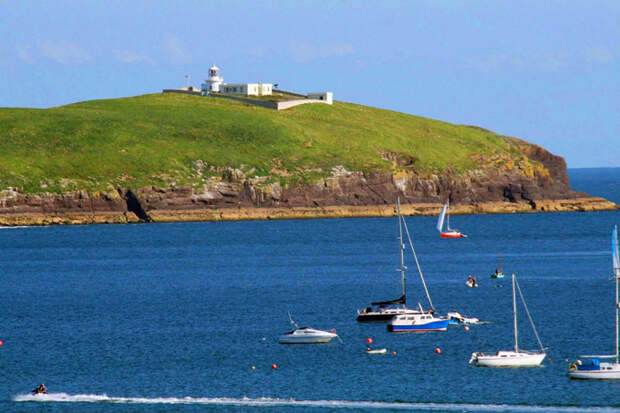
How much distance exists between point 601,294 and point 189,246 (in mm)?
78513

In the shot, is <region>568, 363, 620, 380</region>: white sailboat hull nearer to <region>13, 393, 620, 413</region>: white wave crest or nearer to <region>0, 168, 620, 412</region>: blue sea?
<region>0, 168, 620, 412</region>: blue sea

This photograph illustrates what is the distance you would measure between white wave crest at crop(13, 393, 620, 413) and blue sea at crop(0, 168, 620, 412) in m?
0.17

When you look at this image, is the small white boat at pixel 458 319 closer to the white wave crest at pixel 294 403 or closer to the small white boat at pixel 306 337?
the small white boat at pixel 306 337

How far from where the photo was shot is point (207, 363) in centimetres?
7706

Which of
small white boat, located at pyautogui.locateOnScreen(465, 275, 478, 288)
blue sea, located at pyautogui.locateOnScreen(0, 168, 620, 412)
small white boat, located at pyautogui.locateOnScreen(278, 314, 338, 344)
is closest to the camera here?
blue sea, located at pyautogui.locateOnScreen(0, 168, 620, 412)

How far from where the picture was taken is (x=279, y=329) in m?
90.6

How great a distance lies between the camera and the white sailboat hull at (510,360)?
240ft

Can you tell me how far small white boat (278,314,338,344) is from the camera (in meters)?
83.2

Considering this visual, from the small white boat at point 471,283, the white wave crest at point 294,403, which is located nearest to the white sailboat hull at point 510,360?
→ the white wave crest at point 294,403

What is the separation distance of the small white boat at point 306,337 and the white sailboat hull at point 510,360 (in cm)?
1399

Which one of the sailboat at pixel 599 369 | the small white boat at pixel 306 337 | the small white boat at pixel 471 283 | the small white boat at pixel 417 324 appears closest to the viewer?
the sailboat at pixel 599 369

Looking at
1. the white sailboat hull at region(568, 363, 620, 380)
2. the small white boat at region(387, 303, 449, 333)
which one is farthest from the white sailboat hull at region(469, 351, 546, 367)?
the small white boat at region(387, 303, 449, 333)

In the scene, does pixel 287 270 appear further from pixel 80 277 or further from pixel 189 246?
pixel 189 246

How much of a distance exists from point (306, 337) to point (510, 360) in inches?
648
